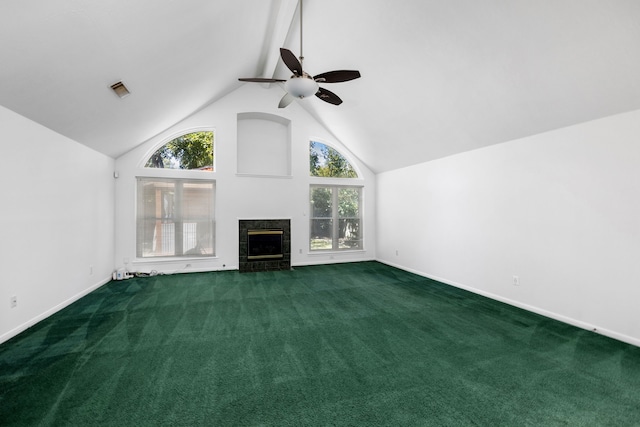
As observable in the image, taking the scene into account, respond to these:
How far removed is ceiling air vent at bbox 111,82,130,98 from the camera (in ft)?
10.5

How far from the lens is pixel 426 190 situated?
221 inches

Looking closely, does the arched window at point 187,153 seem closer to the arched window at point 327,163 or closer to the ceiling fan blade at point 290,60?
the arched window at point 327,163

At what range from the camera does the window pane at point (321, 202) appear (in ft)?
22.8

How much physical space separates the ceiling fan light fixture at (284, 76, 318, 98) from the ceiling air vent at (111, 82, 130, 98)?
6.60 feet

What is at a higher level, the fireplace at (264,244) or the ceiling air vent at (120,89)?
the ceiling air vent at (120,89)

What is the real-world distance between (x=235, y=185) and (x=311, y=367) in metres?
4.74

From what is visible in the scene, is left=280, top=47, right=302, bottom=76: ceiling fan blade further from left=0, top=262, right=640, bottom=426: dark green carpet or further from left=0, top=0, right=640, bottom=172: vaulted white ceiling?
left=0, top=262, right=640, bottom=426: dark green carpet

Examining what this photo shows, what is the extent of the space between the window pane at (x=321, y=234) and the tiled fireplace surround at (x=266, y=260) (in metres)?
0.74

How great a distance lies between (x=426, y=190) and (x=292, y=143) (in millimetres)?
3367

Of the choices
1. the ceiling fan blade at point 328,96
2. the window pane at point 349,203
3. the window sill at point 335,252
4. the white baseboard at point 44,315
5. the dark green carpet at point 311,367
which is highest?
the ceiling fan blade at point 328,96

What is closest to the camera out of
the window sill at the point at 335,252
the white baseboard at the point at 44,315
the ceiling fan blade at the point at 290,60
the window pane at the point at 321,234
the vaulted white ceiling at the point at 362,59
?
the vaulted white ceiling at the point at 362,59

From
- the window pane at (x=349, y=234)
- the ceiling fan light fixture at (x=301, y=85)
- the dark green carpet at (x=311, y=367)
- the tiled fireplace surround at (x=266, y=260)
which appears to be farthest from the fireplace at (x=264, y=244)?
the ceiling fan light fixture at (x=301, y=85)

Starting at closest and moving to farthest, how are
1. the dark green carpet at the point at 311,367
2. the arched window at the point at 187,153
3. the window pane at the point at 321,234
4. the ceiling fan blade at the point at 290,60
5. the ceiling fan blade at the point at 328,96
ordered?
the dark green carpet at the point at 311,367 → the ceiling fan blade at the point at 290,60 → the ceiling fan blade at the point at 328,96 → the arched window at the point at 187,153 → the window pane at the point at 321,234

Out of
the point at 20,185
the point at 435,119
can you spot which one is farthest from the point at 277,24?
the point at 20,185
